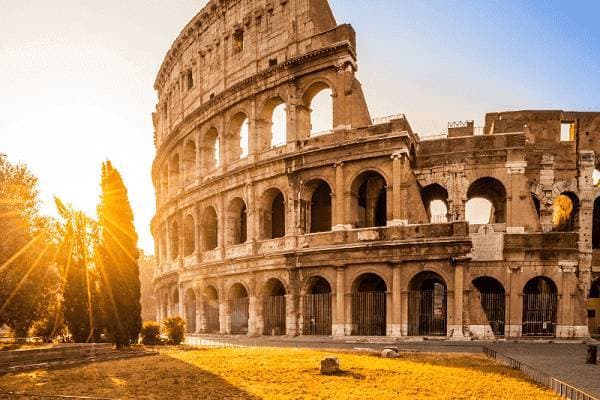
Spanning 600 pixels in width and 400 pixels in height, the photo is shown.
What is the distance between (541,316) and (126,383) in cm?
1642

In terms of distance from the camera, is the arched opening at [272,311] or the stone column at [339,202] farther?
the arched opening at [272,311]

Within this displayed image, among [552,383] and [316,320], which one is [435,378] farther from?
[316,320]

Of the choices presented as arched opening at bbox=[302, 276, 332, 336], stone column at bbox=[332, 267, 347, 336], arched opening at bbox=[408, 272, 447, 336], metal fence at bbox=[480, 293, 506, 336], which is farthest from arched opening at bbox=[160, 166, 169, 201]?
metal fence at bbox=[480, 293, 506, 336]

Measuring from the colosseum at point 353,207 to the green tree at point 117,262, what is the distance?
20.5 ft

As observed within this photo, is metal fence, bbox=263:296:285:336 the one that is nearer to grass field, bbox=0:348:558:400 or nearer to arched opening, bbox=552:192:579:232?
grass field, bbox=0:348:558:400

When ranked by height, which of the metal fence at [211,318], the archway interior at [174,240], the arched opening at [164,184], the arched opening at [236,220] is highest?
the arched opening at [164,184]

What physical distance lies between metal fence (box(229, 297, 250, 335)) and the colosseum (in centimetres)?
7

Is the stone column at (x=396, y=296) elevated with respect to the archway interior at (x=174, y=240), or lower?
lower

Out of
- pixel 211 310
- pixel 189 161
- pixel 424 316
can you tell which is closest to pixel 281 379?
pixel 424 316

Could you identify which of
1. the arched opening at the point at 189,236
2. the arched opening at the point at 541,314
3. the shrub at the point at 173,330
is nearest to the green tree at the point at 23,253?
the shrub at the point at 173,330

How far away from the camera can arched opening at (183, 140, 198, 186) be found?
27859 millimetres

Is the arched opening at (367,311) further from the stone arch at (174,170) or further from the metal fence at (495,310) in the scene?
the stone arch at (174,170)

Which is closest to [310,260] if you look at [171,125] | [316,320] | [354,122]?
[316,320]

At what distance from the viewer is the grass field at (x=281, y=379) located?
874 centimetres
